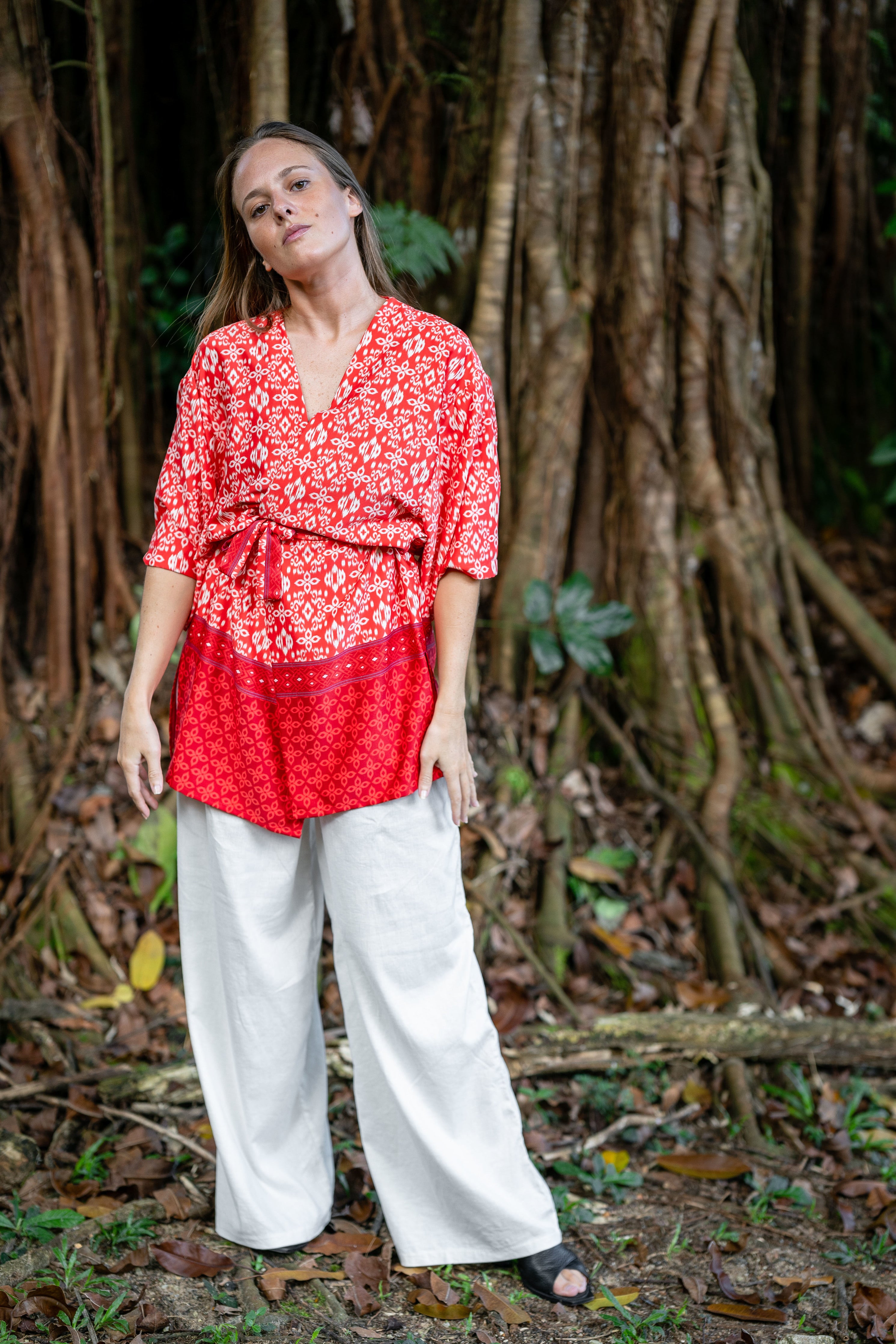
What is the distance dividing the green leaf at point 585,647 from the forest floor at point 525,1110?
23 centimetres

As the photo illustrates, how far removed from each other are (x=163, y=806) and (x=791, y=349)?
8.91 feet

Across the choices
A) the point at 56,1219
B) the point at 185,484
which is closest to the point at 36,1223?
the point at 56,1219

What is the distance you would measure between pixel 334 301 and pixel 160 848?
5.51ft

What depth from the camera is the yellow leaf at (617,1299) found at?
1.71 meters

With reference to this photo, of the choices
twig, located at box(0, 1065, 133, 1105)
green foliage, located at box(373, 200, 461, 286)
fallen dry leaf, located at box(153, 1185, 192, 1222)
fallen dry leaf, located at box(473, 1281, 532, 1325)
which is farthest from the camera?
green foliage, located at box(373, 200, 461, 286)

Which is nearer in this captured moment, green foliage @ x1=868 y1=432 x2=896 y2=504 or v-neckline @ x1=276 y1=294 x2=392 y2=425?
v-neckline @ x1=276 y1=294 x2=392 y2=425

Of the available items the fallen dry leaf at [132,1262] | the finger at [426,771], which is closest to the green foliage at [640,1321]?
the fallen dry leaf at [132,1262]

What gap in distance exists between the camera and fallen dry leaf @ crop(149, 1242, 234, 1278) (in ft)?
5.76

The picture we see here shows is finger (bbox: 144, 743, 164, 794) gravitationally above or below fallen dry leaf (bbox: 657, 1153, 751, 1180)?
above

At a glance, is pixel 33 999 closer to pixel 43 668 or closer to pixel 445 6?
pixel 43 668

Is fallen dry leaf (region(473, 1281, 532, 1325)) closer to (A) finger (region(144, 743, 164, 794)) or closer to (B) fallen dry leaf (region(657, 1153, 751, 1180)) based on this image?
(B) fallen dry leaf (region(657, 1153, 751, 1180))

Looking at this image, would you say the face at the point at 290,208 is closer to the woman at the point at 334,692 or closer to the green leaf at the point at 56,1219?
the woman at the point at 334,692

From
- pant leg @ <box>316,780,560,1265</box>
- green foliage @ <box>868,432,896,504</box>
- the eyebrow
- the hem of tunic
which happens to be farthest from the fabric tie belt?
green foliage @ <box>868,432,896,504</box>

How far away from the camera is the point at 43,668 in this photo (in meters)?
3.12
